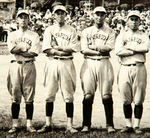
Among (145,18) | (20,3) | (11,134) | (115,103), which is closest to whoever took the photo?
(11,134)

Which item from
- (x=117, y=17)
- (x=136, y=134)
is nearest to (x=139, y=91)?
(x=136, y=134)

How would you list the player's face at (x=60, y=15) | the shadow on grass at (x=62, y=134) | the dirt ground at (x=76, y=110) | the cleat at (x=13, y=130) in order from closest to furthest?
1. the shadow on grass at (x=62, y=134)
2. the cleat at (x=13, y=130)
3. the player's face at (x=60, y=15)
4. the dirt ground at (x=76, y=110)

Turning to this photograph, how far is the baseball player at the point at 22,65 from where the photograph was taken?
6484 millimetres

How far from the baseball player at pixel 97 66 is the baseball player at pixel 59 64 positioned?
0.77 ft

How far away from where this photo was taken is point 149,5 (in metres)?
34.0

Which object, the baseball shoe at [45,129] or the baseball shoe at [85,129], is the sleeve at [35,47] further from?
the baseball shoe at [85,129]

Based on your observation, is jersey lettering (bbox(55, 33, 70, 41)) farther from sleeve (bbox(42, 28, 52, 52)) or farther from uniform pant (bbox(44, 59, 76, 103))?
uniform pant (bbox(44, 59, 76, 103))

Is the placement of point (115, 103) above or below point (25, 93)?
below

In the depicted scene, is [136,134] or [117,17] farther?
[117,17]

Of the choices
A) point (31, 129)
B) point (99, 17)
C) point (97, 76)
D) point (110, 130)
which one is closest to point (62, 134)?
point (31, 129)

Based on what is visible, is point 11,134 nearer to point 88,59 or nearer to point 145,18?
point 88,59

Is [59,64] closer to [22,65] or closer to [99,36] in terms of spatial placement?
[22,65]

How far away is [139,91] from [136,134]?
0.75 metres

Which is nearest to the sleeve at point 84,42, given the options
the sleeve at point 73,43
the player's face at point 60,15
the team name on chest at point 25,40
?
the sleeve at point 73,43
